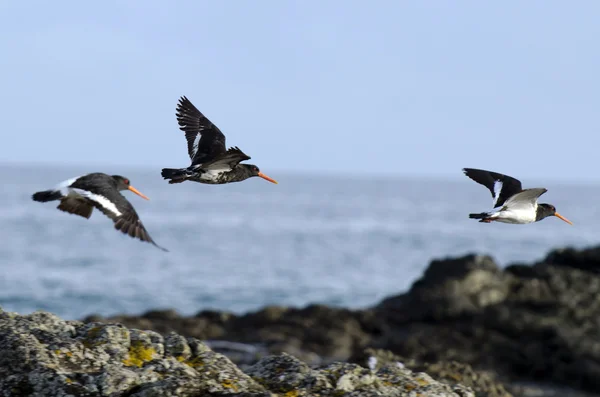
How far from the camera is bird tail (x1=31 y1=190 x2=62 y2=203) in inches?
354

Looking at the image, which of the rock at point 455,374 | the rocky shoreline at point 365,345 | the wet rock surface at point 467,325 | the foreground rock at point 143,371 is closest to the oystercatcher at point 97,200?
the rocky shoreline at point 365,345

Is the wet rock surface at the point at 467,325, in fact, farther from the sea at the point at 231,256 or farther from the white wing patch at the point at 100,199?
the sea at the point at 231,256

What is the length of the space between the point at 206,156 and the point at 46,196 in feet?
5.64

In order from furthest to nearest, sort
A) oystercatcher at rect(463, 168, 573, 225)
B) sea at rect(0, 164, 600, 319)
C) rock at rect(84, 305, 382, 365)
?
sea at rect(0, 164, 600, 319) < rock at rect(84, 305, 382, 365) < oystercatcher at rect(463, 168, 573, 225)

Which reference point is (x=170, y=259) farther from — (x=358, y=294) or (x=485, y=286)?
(x=485, y=286)

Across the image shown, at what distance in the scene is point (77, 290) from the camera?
34.6 m

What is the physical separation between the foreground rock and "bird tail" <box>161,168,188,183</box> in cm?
217

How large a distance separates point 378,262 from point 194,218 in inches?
1401

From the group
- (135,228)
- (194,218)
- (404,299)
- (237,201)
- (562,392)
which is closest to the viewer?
(135,228)

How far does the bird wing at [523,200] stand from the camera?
28.5ft

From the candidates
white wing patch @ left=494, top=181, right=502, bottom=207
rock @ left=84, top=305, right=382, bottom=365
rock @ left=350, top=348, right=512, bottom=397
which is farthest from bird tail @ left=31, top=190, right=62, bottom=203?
rock @ left=84, top=305, right=382, bottom=365

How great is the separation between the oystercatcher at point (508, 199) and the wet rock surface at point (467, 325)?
5.59m

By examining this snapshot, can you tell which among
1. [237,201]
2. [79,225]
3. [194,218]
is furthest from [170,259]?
[237,201]

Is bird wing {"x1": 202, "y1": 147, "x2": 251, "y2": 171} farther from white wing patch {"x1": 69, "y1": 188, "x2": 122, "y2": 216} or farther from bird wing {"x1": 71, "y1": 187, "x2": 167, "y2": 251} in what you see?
white wing patch {"x1": 69, "y1": 188, "x2": 122, "y2": 216}
